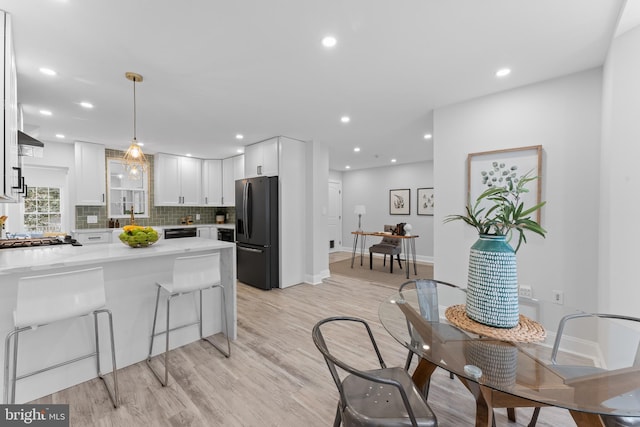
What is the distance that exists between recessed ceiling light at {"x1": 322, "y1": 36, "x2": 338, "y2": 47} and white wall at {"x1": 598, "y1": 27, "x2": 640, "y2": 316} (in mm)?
1931

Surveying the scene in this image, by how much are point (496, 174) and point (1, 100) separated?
386 centimetres

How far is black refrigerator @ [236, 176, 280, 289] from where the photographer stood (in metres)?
4.38

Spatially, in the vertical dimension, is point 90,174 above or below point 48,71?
below

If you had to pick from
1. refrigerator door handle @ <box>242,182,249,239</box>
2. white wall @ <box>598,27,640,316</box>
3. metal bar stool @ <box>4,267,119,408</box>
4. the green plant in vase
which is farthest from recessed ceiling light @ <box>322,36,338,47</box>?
refrigerator door handle @ <box>242,182,249,239</box>

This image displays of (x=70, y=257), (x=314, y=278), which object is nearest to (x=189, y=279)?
(x=70, y=257)

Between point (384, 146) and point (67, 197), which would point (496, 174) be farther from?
point (67, 197)

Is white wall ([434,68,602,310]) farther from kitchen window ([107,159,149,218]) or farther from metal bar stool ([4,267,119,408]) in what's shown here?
kitchen window ([107,159,149,218])

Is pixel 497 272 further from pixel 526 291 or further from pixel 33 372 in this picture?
pixel 33 372

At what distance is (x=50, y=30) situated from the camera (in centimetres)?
185

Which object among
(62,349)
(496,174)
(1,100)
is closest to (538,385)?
(496,174)

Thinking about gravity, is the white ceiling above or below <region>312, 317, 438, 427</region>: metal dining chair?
above

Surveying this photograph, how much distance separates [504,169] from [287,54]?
2.31 metres

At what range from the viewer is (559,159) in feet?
8.24

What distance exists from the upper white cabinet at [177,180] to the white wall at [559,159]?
17.8 feet
